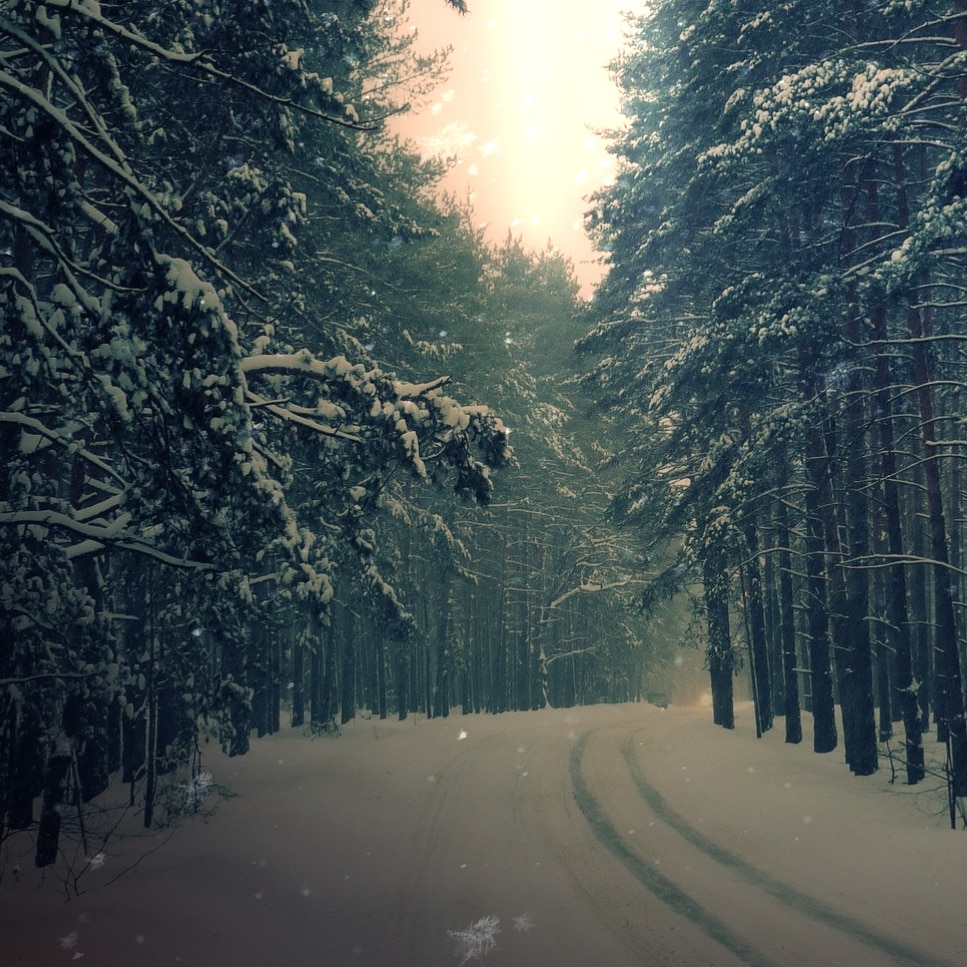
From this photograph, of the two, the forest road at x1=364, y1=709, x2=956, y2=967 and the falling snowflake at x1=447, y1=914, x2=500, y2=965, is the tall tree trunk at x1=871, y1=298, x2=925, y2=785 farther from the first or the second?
the falling snowflake at x1=447, y1=914, x2=500, y2=965

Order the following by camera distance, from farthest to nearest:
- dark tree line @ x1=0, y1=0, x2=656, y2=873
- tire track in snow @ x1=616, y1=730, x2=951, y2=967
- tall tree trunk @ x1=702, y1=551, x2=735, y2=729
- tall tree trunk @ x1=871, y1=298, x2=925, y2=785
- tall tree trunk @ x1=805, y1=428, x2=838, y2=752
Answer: tall tree trunk @ x1=702, y1=551, x2=735, y2=729 → tall tree trunk @ x1=805, y1=428, x2=838, y2=752 → tall tree trunk @ x1=871, y1=298, x2=925, y2=785 → tire track in snow @ x1=616, y1=730, x2=951, y2=967 → dark tree line @ x1=0, y1=0, x2=656, y2=873

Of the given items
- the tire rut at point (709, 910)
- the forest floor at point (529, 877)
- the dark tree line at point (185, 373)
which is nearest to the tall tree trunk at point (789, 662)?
the forest floor at point (529, 877)

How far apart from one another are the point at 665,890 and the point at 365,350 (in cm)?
1125

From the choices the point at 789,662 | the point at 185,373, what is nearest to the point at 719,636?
the point at 789,662

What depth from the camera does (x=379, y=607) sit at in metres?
13.7

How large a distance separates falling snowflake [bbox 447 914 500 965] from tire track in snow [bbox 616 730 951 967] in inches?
70.9

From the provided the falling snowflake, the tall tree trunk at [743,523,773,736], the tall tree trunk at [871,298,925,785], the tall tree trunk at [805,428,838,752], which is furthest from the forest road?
the tall tree trunk at [743,523,773,736]

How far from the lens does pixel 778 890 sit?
Result: 754 centimetres

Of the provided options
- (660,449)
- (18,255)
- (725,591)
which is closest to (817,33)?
(725,591)

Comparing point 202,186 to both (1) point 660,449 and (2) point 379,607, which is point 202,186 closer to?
(2) point 379,607

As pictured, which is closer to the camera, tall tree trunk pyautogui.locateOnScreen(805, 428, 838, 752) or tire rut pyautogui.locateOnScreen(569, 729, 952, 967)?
tire rut pyautogui.locateOnScreen(569, 729, 952, 967)

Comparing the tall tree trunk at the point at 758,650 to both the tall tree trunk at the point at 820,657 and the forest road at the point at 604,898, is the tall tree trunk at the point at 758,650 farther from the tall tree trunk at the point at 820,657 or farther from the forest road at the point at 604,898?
the forest road at the point at 604,898

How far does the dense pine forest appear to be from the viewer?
5.84 m

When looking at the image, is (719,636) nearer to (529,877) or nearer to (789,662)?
(789,662)
